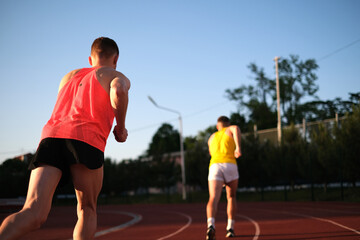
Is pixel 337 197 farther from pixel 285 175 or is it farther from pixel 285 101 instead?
pixel 285 101

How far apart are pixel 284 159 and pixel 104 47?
22107mm

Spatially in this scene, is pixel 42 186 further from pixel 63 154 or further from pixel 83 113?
pixel 83 113

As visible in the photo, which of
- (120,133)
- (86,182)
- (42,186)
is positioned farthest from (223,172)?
(42,186)

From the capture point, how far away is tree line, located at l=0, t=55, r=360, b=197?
1925 centimetres

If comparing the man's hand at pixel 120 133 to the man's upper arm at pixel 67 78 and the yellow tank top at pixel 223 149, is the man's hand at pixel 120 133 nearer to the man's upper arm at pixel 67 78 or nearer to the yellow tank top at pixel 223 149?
the man's upper arm at pixel 67 78

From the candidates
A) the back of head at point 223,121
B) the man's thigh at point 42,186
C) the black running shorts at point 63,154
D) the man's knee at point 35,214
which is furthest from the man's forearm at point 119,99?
the back of head at point 223,121

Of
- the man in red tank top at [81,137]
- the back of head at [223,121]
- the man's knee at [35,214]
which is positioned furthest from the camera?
the back of head at [223,121]

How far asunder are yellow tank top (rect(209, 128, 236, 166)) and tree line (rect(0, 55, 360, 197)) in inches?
534

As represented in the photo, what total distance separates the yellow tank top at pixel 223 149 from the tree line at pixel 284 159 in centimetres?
1356

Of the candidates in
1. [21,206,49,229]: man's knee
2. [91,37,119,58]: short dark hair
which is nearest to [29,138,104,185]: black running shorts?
[21,206,49,229]: man's knee

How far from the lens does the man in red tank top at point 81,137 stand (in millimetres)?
2451

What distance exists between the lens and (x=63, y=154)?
2.58 m

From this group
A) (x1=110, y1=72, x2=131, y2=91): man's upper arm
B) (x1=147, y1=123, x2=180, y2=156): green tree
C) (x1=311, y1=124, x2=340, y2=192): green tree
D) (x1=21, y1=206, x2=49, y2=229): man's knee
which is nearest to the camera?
(x1=21, y1=206, x2=49, y2=229): man's knee

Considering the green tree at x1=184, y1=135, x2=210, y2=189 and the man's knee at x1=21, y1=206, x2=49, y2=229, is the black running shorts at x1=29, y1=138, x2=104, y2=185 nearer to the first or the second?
the man's knee at x1=21, y1=206, x2=49, y2=229
